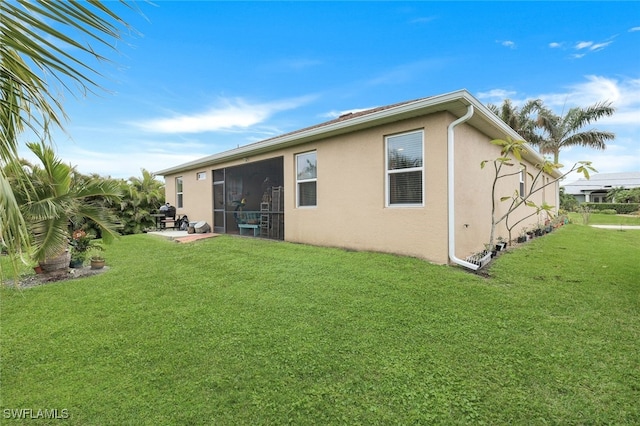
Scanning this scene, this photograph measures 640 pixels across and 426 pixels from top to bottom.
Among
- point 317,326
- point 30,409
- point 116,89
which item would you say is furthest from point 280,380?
point 116,89

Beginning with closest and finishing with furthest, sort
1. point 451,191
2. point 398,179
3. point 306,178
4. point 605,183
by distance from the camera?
point 451,191
point 398,179
point 306,178
point 605,183

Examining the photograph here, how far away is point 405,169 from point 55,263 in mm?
7200

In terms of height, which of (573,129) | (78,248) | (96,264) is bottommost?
(96,264)

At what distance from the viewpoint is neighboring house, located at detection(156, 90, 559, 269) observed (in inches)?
220

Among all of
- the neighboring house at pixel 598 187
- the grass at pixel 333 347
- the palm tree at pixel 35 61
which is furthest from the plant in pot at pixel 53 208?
the neighboring house at pixel 598 187

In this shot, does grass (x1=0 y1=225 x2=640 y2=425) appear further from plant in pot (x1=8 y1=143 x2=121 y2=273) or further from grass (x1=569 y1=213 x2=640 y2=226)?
grass (x1=569 y1=213 x2=640 y2=226)

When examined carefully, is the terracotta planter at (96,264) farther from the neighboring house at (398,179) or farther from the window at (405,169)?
the window at (405,169)

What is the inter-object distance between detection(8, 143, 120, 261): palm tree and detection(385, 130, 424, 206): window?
19.1ft

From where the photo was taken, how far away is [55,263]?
586 centimetres

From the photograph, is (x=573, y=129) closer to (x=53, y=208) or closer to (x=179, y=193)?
(x=179, y=193)

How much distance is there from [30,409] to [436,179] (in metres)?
5.91

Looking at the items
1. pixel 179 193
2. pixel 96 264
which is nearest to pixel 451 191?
pixel 96 264

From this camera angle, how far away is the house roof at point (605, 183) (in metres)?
33.5

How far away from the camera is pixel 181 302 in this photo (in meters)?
4.28
